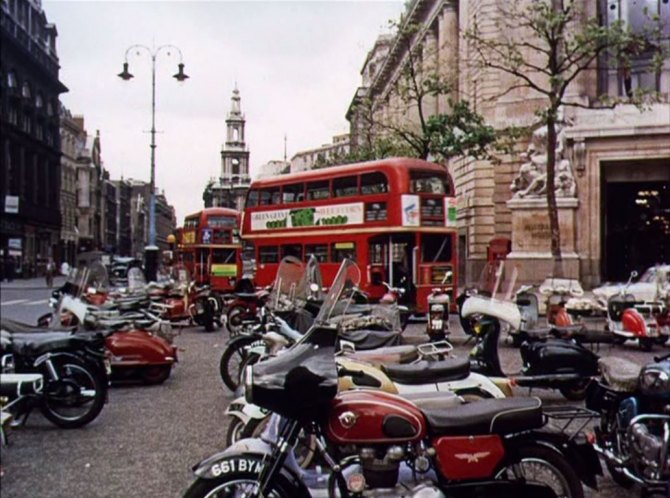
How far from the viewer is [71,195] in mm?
3324

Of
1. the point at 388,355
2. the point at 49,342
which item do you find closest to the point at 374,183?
the point at 388,355

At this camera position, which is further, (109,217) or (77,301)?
(77,301)

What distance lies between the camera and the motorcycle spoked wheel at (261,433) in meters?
4.43

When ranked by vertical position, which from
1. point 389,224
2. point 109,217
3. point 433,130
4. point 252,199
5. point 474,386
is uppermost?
point 433,130

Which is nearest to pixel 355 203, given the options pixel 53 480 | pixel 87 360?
pixel 87 360

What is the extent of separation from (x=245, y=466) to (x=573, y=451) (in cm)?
181

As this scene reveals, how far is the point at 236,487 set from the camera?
12.3 feet

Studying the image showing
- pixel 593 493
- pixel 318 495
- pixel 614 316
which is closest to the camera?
pixel 318 495

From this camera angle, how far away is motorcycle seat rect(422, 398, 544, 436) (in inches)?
159

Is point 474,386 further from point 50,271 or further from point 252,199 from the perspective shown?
point 252,199

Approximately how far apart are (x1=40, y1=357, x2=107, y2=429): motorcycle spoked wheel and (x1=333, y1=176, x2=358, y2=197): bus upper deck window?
1119 cm

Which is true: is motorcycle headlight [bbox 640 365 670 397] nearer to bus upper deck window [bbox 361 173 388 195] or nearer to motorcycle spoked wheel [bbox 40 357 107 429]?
motorcycle spoked wheel [bbox 40 357 107 429]

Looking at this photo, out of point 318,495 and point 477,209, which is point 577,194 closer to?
point 477,209

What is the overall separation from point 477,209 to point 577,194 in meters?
5.93
